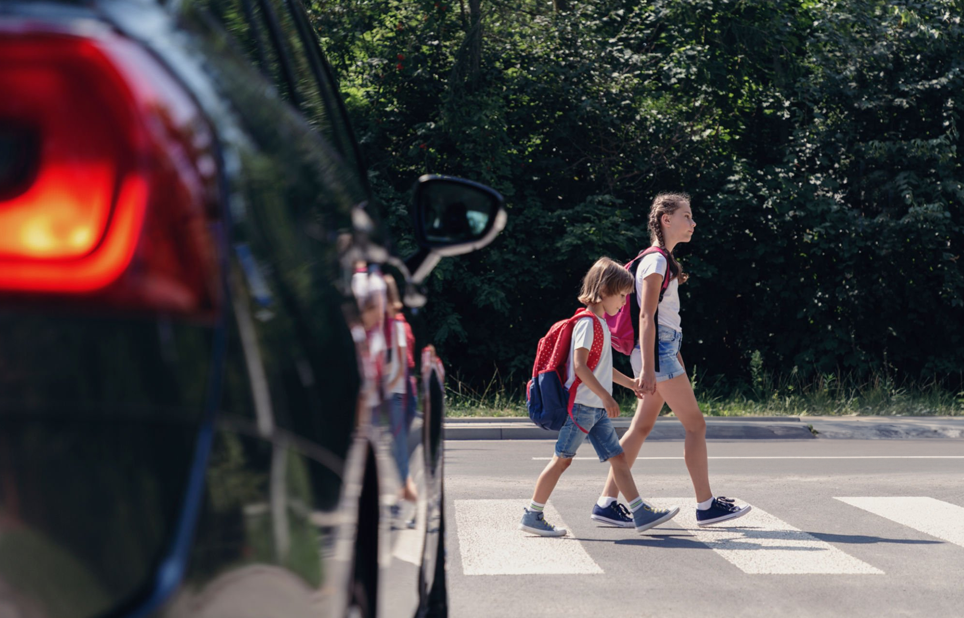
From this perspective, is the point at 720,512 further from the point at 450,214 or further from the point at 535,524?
the point at 450,214

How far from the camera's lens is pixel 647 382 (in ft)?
20.7

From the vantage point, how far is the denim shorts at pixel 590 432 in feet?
20.5

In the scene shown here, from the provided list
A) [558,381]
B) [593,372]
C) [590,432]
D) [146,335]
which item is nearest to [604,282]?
[593,372]

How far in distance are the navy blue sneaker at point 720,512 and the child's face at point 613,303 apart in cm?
129

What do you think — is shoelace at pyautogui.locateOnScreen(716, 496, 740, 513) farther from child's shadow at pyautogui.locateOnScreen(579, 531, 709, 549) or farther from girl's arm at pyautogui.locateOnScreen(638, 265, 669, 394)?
girl's arm at pyautogui.locateOnScreen(638, 265, 669, 394)

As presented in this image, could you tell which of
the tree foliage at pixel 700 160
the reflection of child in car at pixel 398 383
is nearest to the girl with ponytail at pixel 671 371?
the reflection of child in car at pixel 398 383

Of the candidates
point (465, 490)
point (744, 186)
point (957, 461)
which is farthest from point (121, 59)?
point (744, 186)

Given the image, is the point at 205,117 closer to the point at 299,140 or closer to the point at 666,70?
the point at 299,140

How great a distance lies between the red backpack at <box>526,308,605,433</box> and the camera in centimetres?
618

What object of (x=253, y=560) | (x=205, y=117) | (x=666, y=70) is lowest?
(x=253, y=560)

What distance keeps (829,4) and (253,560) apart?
1842cm

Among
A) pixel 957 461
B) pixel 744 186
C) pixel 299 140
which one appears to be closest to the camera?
pixel 299 140

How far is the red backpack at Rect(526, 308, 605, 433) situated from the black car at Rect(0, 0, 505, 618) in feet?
16.2

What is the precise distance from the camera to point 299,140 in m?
1.48
